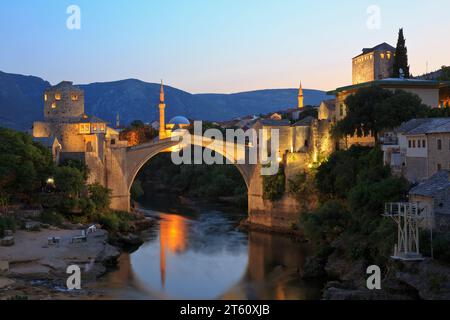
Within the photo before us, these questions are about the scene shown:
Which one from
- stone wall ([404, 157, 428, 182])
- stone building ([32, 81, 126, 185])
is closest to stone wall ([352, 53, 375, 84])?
stone building ([32, 81, 126, 185])

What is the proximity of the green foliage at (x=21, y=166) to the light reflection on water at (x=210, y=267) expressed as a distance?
18.8 feet

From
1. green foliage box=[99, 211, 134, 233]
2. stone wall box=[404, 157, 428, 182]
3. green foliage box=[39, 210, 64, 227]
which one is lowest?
green foliage box=[99, 211, 134, 233]

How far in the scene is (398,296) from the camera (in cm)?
2020

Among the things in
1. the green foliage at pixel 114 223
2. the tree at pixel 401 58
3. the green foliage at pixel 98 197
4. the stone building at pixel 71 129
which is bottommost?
the green foliage at pixel 114 223

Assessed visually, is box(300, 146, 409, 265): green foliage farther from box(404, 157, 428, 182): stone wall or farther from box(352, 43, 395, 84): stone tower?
box(352, 43, 395, 84): stone tower

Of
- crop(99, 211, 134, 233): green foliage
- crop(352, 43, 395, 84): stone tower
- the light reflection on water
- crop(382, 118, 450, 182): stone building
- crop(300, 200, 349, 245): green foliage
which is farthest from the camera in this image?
crop(352, 43, 395, 84): stone tower

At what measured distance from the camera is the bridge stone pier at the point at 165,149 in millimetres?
38031

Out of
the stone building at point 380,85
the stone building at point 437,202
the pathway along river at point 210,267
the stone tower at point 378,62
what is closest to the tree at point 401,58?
the stone building at point 380,85

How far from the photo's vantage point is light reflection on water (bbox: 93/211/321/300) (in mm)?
24203

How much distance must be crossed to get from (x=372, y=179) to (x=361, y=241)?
347 cm

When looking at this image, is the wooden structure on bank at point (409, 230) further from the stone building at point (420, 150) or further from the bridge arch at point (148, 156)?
the bridge arch at point (148, 156)

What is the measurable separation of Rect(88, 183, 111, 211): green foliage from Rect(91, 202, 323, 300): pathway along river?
2834mm

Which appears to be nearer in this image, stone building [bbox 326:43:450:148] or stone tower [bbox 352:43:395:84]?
stone building [bbox 326:43:450:148]
